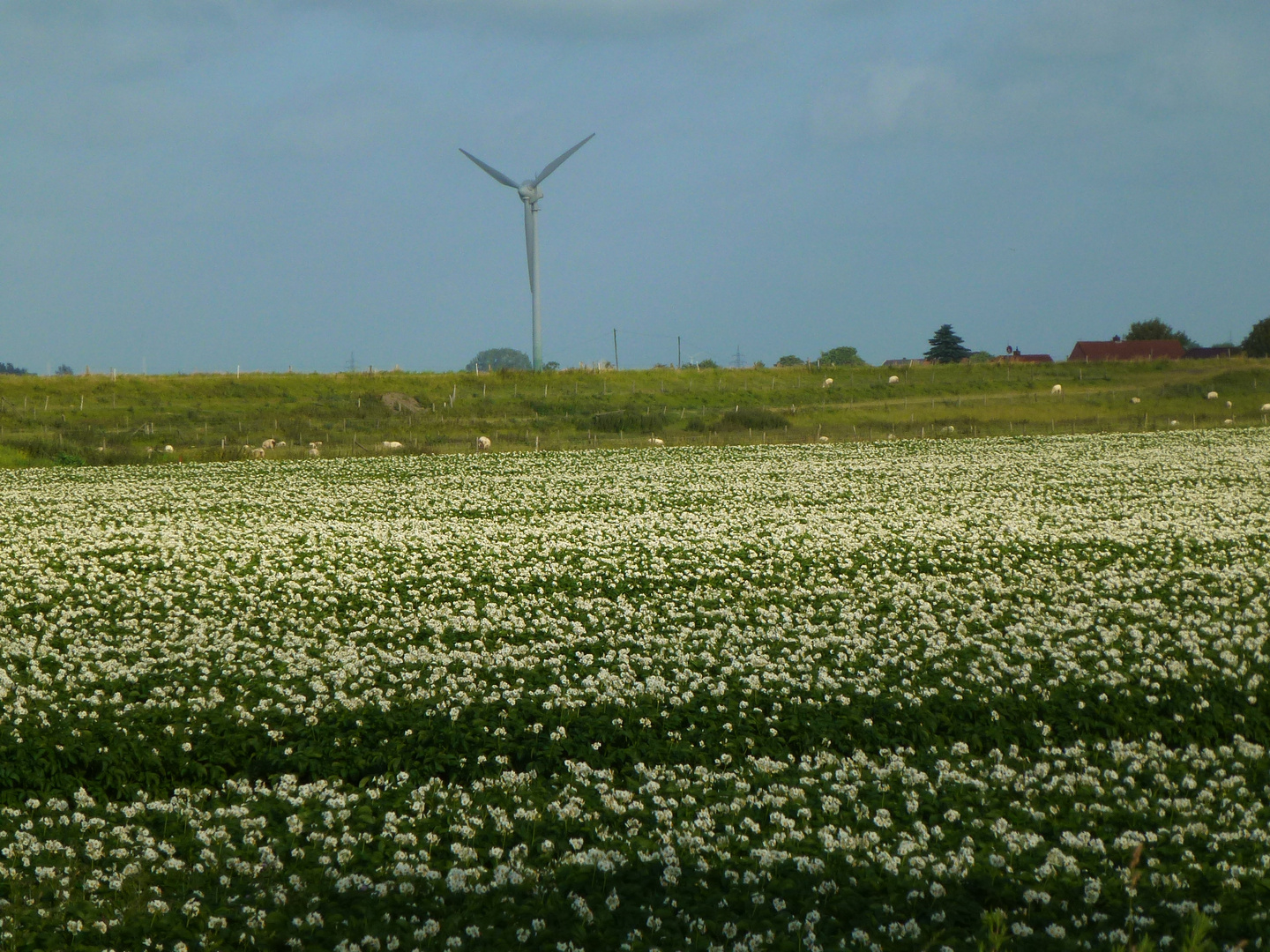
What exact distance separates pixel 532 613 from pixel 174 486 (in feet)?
85.5

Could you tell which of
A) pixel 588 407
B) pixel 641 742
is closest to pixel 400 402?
pixel 588 407

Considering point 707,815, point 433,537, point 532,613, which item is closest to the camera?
point 707,815

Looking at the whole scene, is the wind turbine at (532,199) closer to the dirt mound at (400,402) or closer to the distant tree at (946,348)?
the dirt mound at (400,402)

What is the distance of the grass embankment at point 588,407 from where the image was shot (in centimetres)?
6203

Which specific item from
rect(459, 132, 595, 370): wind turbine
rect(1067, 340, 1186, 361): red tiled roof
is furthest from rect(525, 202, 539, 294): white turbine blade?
rect(1067, 340, 1186, 361): red tiled roof

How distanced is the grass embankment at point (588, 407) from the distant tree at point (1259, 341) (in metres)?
36.3

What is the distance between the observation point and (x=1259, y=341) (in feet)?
425

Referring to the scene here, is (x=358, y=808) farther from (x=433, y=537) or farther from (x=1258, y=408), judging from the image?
(x=1258, y=408)

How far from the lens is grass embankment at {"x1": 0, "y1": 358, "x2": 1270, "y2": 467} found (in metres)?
62.0

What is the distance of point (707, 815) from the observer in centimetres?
885

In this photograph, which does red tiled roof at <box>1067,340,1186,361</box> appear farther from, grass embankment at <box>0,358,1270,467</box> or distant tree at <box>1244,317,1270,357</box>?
grass embankment at <box>0,358,1270,467</box>

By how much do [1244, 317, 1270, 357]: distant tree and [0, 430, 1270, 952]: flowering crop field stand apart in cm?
12153

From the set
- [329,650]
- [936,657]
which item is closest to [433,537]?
[329,650]

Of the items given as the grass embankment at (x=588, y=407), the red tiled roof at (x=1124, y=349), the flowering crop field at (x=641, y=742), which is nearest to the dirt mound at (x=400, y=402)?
the grass embankment at (x=588, y=407)
